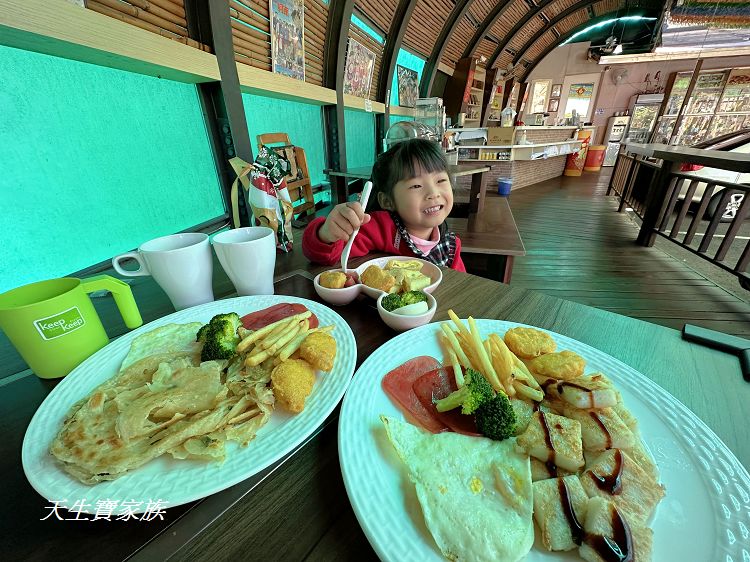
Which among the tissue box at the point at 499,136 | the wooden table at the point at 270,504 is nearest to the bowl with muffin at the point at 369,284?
the wooden table at the point at 270,504

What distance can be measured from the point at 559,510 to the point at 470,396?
21 centimetres

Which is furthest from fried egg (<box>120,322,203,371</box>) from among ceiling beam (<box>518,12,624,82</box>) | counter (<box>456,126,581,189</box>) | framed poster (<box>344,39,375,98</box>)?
ceiling beam (<box>518,12,624,82</box>)

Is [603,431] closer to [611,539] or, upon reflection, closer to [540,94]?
[611,539]

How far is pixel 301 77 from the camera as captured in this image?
2750mm

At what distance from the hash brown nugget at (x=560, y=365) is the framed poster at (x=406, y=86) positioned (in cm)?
526

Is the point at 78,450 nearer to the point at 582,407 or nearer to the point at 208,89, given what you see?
the point at 582,407

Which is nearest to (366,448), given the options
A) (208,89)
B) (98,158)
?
(98,158)

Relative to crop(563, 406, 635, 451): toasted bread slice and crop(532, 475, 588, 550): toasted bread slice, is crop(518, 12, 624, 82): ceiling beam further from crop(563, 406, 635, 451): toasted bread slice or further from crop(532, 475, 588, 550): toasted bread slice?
crop(532, 475, 588, 550): toasted bread slice

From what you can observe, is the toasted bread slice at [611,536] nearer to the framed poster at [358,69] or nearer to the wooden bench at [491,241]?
the wooden bench at [491,241]

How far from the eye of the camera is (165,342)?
0.75 metres

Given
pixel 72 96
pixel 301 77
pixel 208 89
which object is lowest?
pixel 72 96

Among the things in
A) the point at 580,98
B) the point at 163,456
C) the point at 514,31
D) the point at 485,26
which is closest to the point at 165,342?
the point at 163,456

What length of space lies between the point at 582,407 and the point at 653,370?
29cm

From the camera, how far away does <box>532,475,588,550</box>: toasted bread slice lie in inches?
15.9
